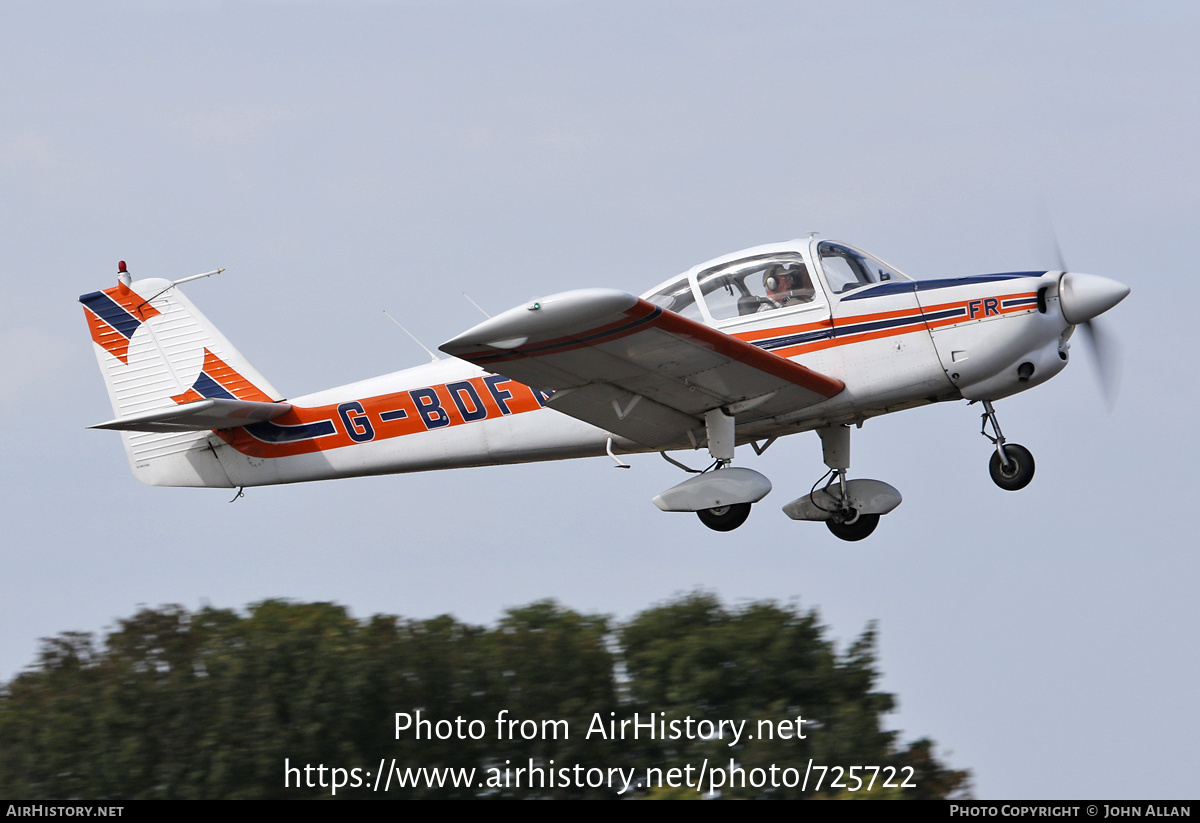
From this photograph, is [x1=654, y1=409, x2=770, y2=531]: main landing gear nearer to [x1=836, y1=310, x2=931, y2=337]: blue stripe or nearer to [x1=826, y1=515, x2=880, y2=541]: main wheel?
[x1=836, y1=310, x2=931, y2=337]: blue stripe

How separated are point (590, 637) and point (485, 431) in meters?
9.93

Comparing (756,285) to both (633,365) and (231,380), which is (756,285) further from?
(231,380)

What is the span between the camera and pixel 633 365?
962 centimetres

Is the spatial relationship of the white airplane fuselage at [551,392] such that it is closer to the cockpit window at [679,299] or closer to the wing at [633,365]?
the cockpit window at [679,299]

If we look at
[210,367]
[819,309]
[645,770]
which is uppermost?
[210,367]

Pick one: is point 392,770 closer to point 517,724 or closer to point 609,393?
point 517,724

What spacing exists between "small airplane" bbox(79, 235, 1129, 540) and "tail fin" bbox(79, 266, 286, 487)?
0.81 feet

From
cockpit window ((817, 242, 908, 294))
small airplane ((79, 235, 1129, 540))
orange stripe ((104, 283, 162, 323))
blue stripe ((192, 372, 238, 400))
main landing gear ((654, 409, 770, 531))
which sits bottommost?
main landing gear ((654, 409, 770, 531))

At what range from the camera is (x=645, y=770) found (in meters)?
18.9

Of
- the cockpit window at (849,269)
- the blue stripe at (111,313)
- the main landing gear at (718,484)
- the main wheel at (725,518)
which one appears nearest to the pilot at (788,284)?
the cockpit window at (849,269)

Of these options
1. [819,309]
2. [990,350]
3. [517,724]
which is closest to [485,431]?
[819,309]

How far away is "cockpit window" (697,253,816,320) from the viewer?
414 inches

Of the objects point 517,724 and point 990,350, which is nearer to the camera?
point 990,350

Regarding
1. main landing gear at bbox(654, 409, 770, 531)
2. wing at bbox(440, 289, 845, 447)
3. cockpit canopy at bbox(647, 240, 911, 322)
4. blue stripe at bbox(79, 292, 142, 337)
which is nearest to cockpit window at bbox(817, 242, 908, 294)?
cockpit canopy at bbox(647, 240, 911, 322)
